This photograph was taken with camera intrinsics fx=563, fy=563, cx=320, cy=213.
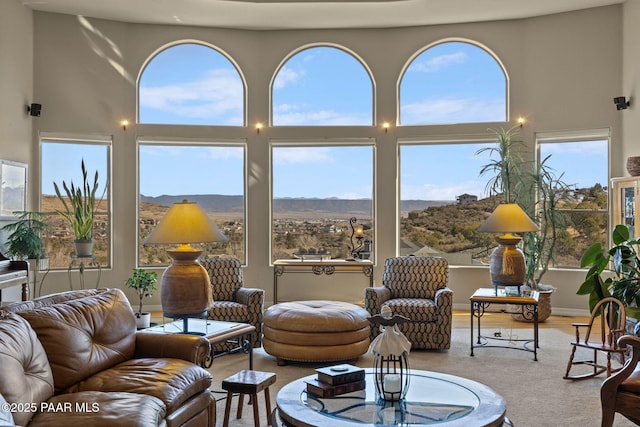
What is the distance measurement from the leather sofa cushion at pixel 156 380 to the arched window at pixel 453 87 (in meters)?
5.68

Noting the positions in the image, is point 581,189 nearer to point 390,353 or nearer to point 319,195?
point 319,195

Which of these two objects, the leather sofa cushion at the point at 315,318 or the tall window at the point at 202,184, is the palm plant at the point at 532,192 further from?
the tall window at the point at 202,184

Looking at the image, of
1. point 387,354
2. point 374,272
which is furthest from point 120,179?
point 387,354

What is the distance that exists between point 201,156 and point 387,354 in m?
5.64

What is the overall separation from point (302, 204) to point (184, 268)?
436 centimetres

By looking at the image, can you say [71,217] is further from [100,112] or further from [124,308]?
[124,308]

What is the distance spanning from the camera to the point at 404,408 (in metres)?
2.86

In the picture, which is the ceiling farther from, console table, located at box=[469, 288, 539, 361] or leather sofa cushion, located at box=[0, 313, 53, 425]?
leather sofa cushion, located at box=[0, 313, 53, 425]

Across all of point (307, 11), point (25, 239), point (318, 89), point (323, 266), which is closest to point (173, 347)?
point (25, 239)

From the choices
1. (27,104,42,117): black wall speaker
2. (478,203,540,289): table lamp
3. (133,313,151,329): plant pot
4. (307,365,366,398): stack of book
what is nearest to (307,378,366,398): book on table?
(307,365,366,398): stack of book

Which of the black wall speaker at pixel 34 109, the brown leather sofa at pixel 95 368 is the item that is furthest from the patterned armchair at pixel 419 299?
the black wall speaker at pixel 34 109

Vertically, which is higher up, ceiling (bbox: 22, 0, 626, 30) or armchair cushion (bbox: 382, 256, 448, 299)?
ceiling (bbox: 22, 0, 626, 30)

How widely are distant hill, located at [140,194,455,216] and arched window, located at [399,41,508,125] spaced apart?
119 cm

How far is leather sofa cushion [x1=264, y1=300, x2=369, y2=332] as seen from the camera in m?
4.93
